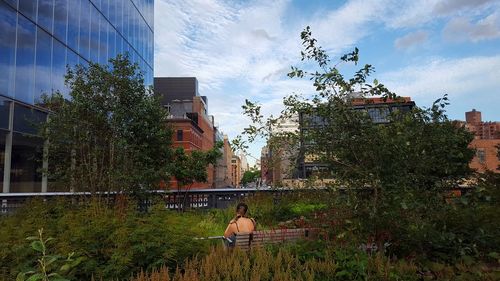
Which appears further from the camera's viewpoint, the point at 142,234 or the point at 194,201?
the point at 194,201

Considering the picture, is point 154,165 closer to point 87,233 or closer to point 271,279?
point 87,233

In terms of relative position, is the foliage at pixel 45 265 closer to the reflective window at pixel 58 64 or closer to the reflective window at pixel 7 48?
the reflective window at pixel 7 48

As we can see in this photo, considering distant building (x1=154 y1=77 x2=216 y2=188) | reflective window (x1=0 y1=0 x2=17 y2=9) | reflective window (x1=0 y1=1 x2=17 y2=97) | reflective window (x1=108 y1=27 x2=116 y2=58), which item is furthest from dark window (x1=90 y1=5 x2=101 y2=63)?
distant building (x1=154 y1=77 x2=216 y2=188)

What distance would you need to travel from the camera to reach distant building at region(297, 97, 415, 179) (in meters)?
5.80

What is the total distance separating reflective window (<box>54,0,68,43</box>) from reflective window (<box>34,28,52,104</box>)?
0.93 meters

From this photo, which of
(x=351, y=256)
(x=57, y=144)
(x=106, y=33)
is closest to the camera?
(x=351, y=256)

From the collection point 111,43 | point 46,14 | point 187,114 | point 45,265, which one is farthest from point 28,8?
point 187,114

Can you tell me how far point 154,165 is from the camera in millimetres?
13984

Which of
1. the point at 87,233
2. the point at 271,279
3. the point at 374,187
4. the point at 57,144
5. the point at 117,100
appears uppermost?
the point at 117,100

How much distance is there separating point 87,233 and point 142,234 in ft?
2.47

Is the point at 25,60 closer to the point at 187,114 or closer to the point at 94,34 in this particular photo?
the point at 94,34

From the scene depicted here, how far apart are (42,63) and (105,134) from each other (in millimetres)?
9770

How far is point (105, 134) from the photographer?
A: 1301 cm

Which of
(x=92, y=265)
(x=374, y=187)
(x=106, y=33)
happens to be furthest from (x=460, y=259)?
(x=106, y=33)
